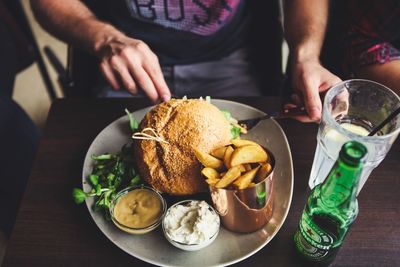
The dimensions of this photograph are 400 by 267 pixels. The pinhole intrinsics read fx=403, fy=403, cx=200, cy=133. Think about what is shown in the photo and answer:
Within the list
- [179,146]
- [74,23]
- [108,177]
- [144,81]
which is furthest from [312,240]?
[74,23]

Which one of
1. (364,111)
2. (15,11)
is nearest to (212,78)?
(364,111)

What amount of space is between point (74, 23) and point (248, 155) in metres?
0.86

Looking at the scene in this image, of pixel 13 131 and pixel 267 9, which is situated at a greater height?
pixel 267 9

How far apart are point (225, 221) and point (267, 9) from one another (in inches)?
34.5

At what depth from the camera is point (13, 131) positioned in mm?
1523

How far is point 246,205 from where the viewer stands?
817 mm

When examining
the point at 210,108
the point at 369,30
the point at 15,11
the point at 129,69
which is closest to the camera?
the point at 210,108

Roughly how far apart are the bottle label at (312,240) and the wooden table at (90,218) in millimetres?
49

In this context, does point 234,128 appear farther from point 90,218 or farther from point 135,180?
point 90,218

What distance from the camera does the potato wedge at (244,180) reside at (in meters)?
0.78

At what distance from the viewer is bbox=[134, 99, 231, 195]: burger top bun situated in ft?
2.95

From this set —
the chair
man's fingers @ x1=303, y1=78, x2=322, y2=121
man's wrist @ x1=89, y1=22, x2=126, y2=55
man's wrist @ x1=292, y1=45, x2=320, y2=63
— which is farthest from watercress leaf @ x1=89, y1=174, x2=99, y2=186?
the chair

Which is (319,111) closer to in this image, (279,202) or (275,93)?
(279,202)

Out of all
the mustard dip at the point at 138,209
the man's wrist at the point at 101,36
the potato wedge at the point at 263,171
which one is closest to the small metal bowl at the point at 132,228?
the mustard dip at the point at 138,209
